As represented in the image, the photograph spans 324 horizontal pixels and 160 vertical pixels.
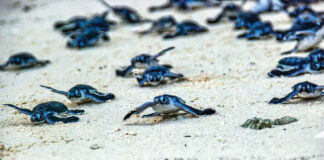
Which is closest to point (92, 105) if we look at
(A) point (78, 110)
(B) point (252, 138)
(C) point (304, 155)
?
(A) point (78, 110)

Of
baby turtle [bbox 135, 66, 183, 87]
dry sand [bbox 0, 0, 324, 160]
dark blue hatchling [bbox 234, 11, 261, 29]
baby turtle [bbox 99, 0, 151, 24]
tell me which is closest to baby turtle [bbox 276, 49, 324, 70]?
dry sand [bbox 0, 0, 324, 160]

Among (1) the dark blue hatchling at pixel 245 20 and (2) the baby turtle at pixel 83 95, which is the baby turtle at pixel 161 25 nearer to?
(1) the dark blue hatchling at pixel 245 20

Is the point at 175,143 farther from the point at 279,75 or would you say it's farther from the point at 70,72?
the point at 70,72

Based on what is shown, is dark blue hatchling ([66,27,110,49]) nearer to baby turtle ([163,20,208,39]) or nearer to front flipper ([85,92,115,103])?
baby turtle ([163,20,208,39])

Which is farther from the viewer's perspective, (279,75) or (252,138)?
(279,75)

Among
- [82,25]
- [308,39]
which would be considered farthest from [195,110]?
[82,25]

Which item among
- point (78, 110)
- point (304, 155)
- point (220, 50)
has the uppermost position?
point (220, 50)

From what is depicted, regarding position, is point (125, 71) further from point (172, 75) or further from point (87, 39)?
point (87, 39)
